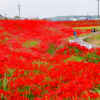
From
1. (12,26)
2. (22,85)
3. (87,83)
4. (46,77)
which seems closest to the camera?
(87,83)

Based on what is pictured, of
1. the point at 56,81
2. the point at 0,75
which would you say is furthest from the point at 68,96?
the point at 0,75

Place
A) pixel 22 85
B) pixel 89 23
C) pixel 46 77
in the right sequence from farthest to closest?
pixel 89 23 → pixel 46 77 → pixel 22 85

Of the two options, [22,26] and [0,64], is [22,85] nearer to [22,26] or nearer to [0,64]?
[0,64]

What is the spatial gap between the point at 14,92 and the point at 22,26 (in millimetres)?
28656

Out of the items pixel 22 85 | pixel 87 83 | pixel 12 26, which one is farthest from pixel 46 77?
pixel 12 26

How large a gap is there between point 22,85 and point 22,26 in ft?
92.3

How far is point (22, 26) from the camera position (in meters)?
36.5

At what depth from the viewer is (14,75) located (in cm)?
1043

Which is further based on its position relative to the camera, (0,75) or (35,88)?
(0,75)

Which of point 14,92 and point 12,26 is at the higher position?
point 12,26

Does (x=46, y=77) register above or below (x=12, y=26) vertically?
below

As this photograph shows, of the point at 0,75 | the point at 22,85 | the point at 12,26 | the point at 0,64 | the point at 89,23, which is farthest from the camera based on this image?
the point at 89,23

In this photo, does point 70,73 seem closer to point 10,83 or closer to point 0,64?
point 10,83

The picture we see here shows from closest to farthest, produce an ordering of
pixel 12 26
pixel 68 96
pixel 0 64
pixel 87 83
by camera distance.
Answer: pixel 68 96
pixel 87 83
pixel 0 64
pixel 12 26
